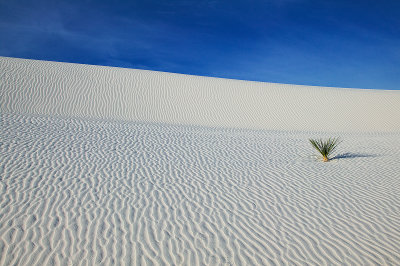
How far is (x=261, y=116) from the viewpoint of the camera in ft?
63.5

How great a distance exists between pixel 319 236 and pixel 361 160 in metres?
5.64

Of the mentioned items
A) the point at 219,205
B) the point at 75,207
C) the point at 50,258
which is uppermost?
the point at 219,205

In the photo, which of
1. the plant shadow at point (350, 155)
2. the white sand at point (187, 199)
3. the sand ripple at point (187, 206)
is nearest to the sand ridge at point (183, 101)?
the white sand at point (187, 199)

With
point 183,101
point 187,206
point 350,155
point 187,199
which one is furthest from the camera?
point 183,101

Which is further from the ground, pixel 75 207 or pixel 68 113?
pixel 68 113

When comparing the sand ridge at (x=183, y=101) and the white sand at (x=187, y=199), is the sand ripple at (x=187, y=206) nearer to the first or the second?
the white sand at (x=187, y=199)

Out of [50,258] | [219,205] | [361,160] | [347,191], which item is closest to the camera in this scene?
[50,258]

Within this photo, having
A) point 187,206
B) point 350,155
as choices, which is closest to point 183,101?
point 350,155

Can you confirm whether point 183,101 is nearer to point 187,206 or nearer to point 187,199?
point 187,199

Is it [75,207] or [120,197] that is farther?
[120,197]

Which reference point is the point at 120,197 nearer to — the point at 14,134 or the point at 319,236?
the point at 319,236

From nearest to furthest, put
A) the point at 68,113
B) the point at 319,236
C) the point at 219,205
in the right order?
the point at 319,236, the point at 219,205, the point at 68,113

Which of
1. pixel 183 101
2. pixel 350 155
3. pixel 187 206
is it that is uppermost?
pixel 183 101

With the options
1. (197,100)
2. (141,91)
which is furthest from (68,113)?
(197,100)
